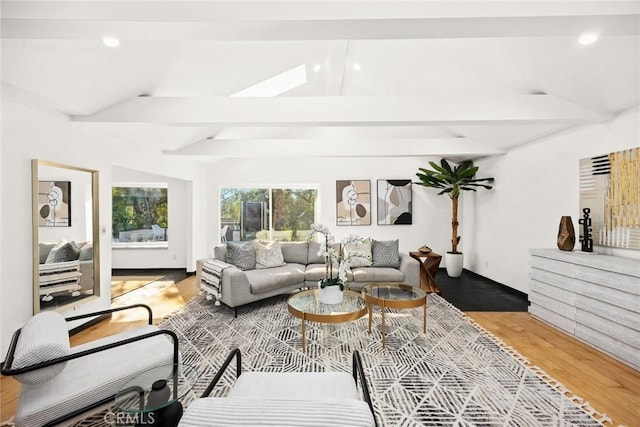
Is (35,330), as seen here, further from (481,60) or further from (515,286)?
(515,286)

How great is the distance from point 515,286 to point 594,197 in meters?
1.85

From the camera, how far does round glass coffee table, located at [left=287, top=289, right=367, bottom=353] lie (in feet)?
8.39

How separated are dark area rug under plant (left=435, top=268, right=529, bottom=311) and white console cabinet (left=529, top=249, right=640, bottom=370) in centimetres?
58

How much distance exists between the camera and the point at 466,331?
307cm

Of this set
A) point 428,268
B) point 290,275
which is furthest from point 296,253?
point 428,268

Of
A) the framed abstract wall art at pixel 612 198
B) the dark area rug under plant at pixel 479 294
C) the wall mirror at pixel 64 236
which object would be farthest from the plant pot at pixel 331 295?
the framed abstract wall art at pixel 612 198

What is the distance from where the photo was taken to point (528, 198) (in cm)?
421

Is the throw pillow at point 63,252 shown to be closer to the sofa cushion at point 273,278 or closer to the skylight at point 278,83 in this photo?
the sofa cushion at point 273,278

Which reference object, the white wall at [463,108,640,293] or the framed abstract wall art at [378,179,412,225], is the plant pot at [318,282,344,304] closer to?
the white wall at [463,108,640,293]

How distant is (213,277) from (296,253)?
148cm

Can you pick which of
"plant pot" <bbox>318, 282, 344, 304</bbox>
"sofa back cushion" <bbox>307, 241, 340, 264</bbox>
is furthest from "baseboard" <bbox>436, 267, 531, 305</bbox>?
"plant pot" <bbox>318, 282, 344, 304</bbox>

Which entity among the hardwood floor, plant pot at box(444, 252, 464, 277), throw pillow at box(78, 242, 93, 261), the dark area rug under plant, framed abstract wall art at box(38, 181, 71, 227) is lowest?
the hardwood floor

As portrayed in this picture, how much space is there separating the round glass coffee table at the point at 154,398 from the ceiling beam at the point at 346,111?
2.38 metres

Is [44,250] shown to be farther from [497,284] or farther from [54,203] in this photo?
[497,284]
